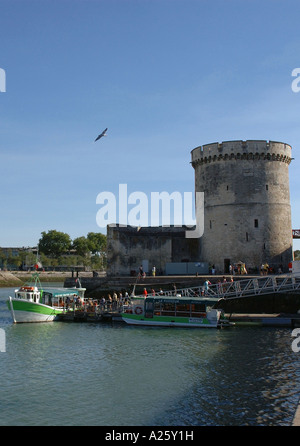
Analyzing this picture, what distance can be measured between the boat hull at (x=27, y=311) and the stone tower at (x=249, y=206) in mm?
16539

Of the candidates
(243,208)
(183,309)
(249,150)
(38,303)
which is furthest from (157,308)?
(249,150)

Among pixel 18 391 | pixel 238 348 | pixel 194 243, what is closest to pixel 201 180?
pixel 194 243

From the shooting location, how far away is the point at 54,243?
128125mm

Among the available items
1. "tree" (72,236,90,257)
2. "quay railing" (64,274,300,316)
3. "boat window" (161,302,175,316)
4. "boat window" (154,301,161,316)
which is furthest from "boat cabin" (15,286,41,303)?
"tree" (72,236,90,257)

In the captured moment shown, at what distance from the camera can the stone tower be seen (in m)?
38.9

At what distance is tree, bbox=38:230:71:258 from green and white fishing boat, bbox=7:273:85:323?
96.8 m

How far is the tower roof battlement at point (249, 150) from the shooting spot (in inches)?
1540

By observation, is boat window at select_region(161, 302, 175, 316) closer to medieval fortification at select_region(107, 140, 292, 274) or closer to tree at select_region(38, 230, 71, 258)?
medieval fortification at select_region(107, 140, 292, 274)

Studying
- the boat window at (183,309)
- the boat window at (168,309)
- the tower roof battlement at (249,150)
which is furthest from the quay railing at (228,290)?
the tower roof battlement at (249,150)

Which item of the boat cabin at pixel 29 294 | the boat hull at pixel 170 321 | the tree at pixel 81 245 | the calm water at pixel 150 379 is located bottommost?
the calm water at pixel 150 379

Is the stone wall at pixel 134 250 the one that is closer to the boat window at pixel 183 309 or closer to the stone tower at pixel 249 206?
the stone tower at pixel 249 206

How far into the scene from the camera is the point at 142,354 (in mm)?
19266

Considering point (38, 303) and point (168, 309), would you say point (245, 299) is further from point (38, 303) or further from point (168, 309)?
point (38, 303)
